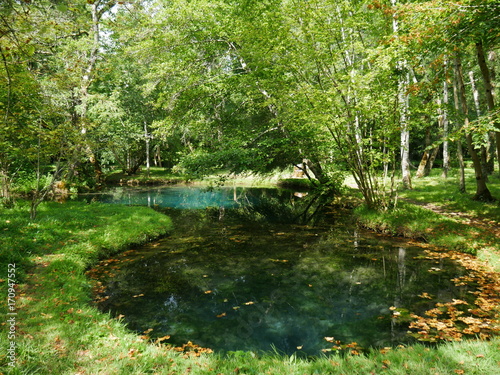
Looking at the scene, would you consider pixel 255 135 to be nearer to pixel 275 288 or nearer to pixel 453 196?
pixel 275 288

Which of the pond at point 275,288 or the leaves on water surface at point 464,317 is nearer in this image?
the leaves on water surface at point 464,317

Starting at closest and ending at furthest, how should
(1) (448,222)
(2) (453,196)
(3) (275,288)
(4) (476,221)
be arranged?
1. (3) (275,288)
2. (1) (448,222)
3. (4) (476,221)
4. (2) (453,196)

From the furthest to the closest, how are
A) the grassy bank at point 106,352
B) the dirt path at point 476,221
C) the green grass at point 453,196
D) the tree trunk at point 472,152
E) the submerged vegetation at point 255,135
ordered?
the tree trunk at point 472,152, the green grass at point 453,196, the dirt path at point 476,221, the submerged vegetation at point 255,135, the grassy bank at point 106,352

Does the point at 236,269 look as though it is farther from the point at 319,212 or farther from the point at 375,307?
the point at 319,212

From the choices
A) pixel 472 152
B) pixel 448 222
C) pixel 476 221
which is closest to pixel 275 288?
pixel 448 222

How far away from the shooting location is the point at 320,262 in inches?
346

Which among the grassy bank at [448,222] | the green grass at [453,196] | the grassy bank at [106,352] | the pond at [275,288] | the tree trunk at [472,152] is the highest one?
the tree trunk at [472,152]

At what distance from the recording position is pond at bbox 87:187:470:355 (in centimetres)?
536

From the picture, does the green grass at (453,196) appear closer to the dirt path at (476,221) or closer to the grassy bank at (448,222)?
the grassy bank at (448,222)

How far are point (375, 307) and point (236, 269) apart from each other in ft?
12.6

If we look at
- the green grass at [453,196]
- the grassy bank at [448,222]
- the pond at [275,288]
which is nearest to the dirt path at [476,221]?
the grassy bank at [448,222]

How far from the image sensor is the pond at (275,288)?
5.36 m

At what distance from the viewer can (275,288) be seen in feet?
23.3

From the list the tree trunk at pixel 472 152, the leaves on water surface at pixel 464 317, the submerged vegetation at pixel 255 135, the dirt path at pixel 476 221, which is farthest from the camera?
the tree trunk at pixel 472 152
